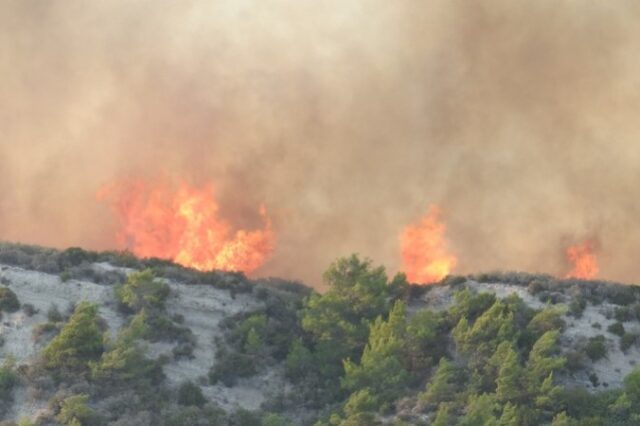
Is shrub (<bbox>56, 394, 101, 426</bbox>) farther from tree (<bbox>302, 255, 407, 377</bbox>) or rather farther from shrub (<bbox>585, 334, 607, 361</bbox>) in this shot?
shrub (<bbox>585, 334, 607, 361</bbox>)

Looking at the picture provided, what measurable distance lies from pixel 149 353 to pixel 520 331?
824 inches

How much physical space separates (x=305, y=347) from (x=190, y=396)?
30.7 ft


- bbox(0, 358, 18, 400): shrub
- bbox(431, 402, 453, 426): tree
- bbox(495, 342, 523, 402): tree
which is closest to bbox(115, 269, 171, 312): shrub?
bbox(0, 358, 18, 400): shrub

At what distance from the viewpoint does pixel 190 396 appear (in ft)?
206

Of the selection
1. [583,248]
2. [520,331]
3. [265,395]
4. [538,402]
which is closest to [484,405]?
[538,402]

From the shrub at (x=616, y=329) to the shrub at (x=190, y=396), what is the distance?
77.1ft

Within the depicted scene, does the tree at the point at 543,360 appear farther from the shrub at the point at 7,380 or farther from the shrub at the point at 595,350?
the shrub at the point at 7,380

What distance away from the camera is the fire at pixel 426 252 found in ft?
307

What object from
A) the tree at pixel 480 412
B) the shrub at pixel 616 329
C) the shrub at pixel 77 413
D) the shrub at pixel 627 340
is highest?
the shrub at pixel 616 329

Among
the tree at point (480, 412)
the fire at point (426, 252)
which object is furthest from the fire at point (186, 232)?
the tree at point (480, 412)

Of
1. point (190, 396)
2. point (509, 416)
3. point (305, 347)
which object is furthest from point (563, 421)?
point (190, 396)

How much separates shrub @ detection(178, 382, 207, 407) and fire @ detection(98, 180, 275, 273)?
2751cm

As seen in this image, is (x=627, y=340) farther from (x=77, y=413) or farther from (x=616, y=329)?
(x=77, y=413)

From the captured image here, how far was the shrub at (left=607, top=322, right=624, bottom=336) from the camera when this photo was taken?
220 ft
